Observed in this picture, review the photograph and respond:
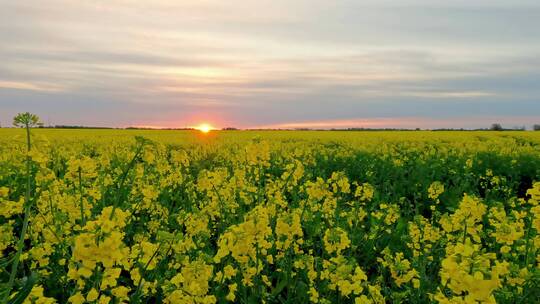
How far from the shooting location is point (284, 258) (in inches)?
154

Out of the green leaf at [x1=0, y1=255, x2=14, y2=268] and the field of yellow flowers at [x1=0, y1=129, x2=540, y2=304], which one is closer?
the field of yellow flowers at [x1=0, y1=129, x2=540, y2=304]

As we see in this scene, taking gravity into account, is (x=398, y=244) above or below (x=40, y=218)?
below

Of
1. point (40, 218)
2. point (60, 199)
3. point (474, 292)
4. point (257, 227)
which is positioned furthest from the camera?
point (60, 199)

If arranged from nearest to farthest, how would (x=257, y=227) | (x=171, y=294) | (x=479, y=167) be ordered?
(x=171, y=294), (x=257, y=227), (x=479, y=167)

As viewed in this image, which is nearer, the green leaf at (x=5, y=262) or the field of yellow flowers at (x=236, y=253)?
the field of yellow flowers at (x=236, y=253)

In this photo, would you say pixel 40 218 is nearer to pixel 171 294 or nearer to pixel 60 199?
pixel 60 199

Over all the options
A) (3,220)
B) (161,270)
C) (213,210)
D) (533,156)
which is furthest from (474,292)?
(533,156)

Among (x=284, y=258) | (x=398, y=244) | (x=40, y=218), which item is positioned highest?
(x=40, y=218)

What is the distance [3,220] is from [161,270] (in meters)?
3.20

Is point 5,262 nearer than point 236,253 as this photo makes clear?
Yes

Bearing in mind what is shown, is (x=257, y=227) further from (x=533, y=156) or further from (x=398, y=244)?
(x=533, y=156)

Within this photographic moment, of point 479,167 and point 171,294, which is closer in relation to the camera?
point 171,294

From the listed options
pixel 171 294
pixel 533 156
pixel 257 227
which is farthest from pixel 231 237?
pixel 533 156

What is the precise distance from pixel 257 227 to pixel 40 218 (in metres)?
2.12
